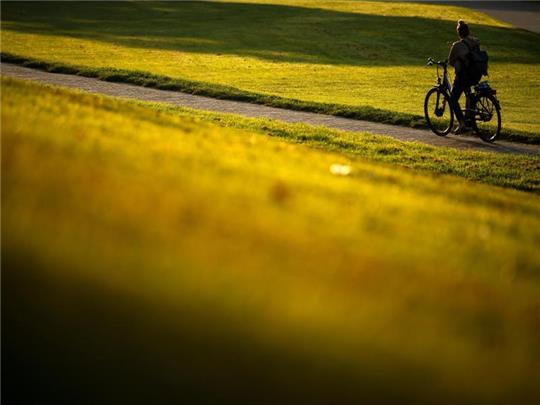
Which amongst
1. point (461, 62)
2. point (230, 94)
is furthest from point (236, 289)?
point (230, 94)

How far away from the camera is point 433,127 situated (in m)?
15.2

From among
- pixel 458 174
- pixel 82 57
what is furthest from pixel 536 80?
pixel 458 174

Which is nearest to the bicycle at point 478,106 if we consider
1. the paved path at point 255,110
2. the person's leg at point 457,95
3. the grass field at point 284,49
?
the person's leg at point 457,95

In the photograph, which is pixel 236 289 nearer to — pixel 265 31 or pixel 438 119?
pixel 438 119

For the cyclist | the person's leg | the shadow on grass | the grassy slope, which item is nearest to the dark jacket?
the cyclist

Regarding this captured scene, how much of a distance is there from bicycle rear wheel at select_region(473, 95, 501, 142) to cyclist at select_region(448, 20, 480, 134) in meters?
0.29

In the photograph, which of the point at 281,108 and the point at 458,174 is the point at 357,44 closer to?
the point at 281,108

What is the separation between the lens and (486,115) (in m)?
14.0

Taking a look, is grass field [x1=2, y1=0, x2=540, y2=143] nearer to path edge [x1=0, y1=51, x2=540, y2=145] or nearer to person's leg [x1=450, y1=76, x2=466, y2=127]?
path edge [x1=0, y1=51, x2=540, y2=145]

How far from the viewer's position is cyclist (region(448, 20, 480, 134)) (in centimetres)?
1347

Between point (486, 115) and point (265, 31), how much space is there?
30.3 m

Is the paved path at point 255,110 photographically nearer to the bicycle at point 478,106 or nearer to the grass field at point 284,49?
the bicycle at point 478,106

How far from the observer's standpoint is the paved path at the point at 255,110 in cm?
1423

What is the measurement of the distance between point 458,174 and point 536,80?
2019cm
